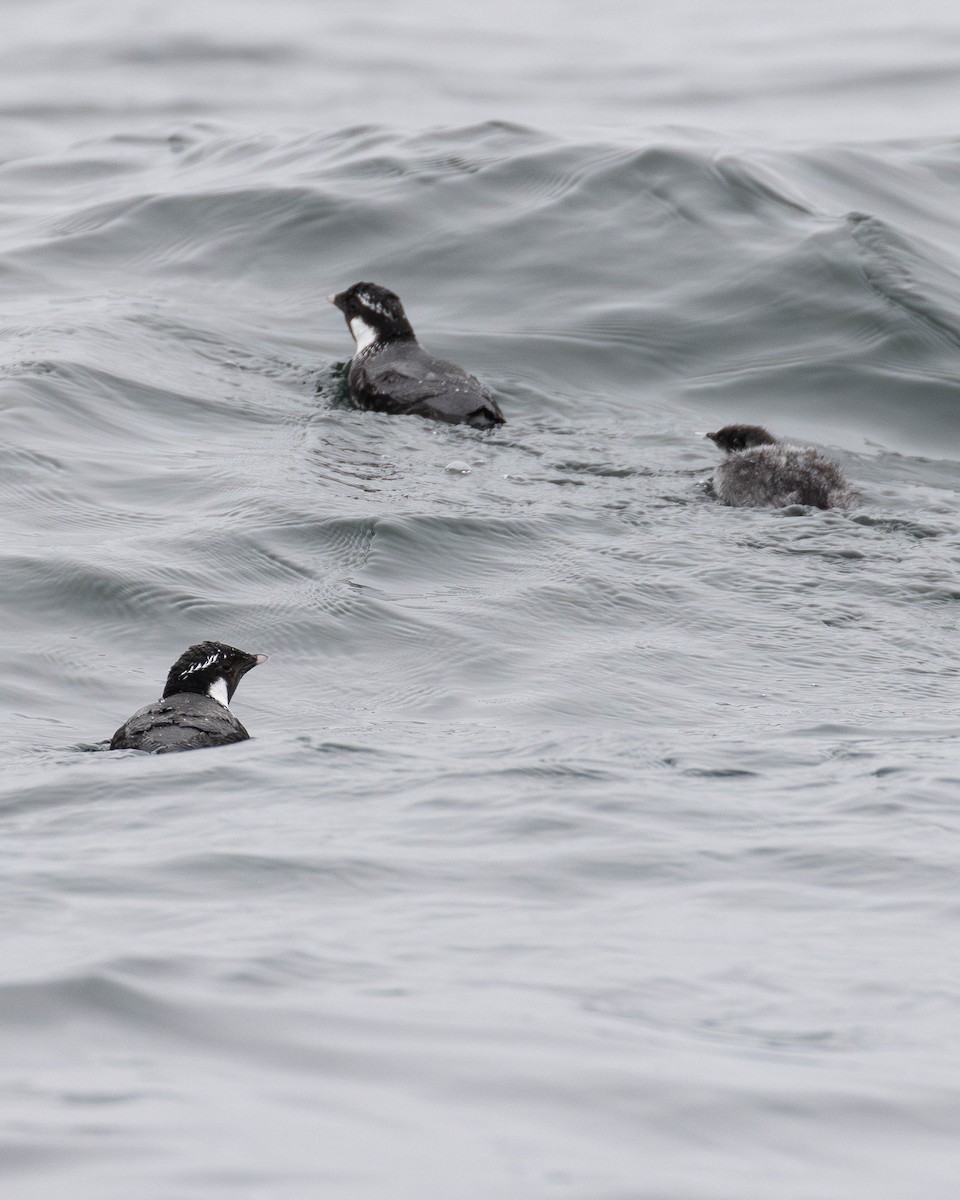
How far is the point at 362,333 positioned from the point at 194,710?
662cm

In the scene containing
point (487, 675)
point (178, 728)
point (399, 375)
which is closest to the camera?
point (178, 728)

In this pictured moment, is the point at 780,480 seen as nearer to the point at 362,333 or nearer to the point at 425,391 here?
the point at 425,391

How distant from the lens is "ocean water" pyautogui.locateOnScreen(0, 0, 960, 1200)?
11.5 feet

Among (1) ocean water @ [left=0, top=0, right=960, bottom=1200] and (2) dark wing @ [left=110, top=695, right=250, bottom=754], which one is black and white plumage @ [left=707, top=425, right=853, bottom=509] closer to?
(1) ocean water @ [left=0, top=0, right=960, bottom=1200]

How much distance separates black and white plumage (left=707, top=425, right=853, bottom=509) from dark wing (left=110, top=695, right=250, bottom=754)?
439 cm

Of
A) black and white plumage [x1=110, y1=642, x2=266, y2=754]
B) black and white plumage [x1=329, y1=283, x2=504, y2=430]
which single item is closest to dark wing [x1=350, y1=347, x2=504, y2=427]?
black and white plumage [x1=329, y1=283, x2=504, y2=430]

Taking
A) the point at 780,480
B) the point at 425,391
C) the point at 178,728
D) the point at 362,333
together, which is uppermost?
the point at 362,333

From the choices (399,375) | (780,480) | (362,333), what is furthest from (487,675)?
(362,333)

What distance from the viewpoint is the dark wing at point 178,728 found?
623 centimetres

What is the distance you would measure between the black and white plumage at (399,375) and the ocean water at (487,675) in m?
0.25

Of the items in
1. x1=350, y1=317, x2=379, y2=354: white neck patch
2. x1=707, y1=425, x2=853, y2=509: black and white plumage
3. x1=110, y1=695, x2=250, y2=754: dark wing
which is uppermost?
x1=350, y1=317, x2=379, y2=354: white neck patch

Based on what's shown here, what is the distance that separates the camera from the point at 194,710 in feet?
21.3

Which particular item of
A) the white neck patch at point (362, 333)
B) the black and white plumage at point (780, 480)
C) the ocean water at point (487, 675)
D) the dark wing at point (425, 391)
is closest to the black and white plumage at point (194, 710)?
the ocean water at point (487, 675)

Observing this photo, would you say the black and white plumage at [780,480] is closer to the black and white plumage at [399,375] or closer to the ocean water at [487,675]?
the ocean water at [487,675]
